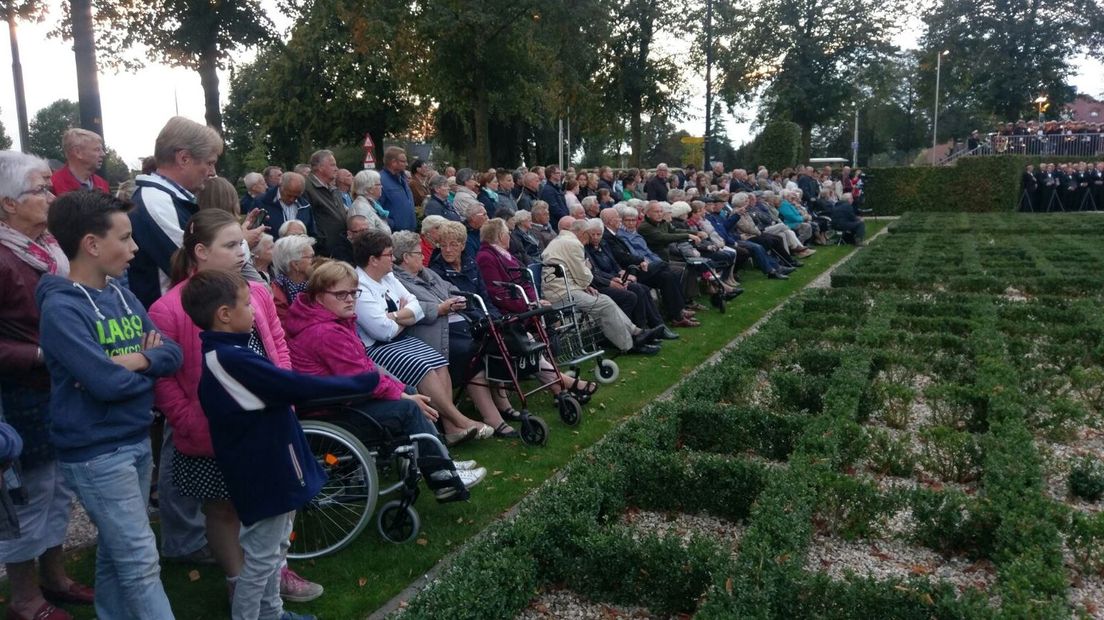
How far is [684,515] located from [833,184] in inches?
802

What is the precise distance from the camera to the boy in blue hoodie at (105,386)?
9.67 feet

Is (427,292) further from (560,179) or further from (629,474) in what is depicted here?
(560,179)

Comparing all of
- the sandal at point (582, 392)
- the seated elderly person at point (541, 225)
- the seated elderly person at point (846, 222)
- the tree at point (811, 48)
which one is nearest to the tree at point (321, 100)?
the tree at point (811, 48)

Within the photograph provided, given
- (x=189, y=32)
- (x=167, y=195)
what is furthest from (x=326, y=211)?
(x=189, y=32)

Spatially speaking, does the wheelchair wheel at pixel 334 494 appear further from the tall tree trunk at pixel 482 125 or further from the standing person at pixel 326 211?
the tall tree trunk at pixel 482 125

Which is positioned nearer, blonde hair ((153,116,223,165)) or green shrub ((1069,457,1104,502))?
blonde hair ((153,116,223,165))

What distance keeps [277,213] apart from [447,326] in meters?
2.83

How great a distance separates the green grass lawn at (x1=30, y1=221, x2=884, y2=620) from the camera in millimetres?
3875

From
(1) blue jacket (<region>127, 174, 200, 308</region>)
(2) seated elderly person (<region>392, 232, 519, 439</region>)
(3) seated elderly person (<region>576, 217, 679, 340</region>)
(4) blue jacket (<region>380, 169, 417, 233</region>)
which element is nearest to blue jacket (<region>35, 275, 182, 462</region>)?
(1) blue jacket (<region>127, 174, 200, 308</region>)

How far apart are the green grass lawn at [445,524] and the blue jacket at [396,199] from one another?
105 inches

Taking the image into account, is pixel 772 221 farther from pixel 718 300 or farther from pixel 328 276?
pixel 328 276

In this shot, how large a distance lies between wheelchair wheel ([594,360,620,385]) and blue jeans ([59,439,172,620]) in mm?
4823

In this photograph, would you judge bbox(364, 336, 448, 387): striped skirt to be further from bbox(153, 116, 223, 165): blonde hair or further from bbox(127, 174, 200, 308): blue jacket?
bbox(153, 116, 223, 165): blonde hair

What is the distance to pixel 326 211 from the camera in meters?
7.76
